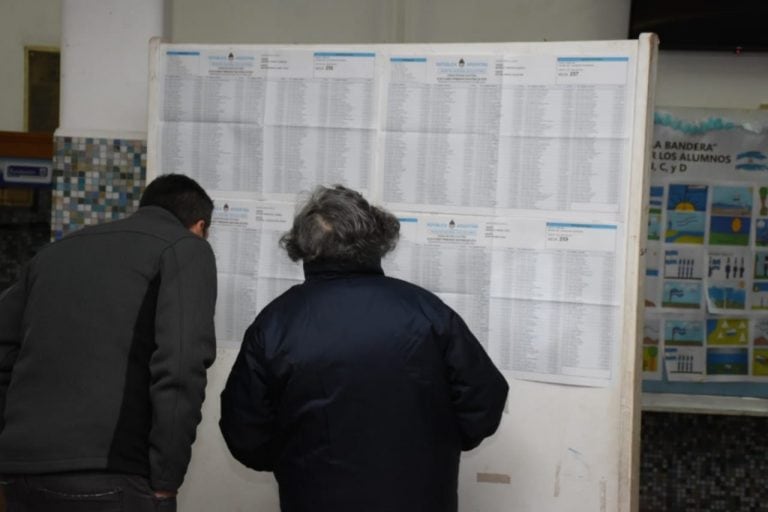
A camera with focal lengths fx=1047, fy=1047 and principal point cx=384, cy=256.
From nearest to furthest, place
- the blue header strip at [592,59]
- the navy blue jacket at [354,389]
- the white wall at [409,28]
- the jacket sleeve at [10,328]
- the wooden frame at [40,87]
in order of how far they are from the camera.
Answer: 1. the navy blue jacket at [354,389]
2. the jacket sleeve at [10,328]
3. the blue header strip at [592,59]
4. the white wall at [409,28]
5. the wooden frame at [40,87]

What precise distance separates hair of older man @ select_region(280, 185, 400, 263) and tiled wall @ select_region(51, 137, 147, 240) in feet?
4.07

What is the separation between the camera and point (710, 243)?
4094mm

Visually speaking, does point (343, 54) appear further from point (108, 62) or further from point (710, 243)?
point (710, 243)

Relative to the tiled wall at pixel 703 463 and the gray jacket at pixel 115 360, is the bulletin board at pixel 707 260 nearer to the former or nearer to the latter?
the tiled wall at pixel 703 463

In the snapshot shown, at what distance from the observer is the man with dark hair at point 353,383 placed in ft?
7.14

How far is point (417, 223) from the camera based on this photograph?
294 cm

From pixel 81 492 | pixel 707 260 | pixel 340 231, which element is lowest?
pixel 81 492

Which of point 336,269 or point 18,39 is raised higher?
point 18,39

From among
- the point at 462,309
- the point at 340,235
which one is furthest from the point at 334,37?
the point at 340,235

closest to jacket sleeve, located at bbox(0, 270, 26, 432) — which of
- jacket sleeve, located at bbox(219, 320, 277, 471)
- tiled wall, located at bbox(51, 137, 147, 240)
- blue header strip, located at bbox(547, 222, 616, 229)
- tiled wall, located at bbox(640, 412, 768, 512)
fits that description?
jacket sleeve, located at bbox(219, 320, 277, 471)

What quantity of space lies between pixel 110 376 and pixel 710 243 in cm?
262

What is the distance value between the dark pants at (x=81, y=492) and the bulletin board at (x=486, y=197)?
0.79m

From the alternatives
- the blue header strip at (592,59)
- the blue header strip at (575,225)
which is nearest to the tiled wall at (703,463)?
the blue header strip at (575,225)

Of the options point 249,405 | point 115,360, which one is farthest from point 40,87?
point 249,405
